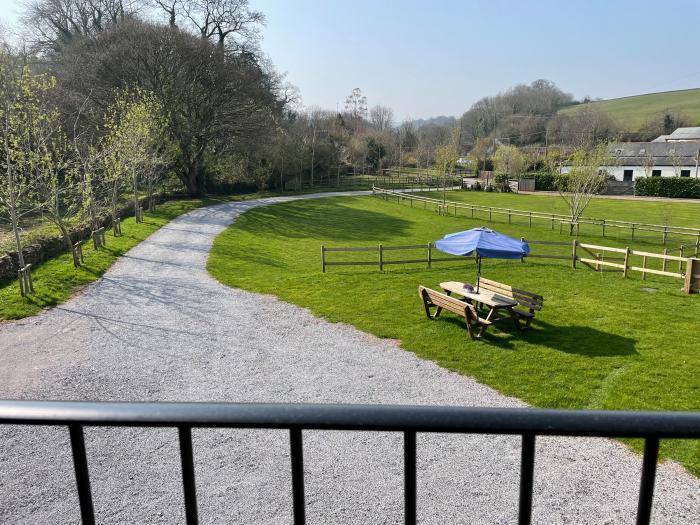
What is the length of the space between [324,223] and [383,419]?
3286cm

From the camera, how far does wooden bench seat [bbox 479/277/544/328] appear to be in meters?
12.3

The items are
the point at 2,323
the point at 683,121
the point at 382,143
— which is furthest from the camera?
the point at 683,121

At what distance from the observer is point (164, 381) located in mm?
9883

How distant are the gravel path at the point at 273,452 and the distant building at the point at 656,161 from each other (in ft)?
185

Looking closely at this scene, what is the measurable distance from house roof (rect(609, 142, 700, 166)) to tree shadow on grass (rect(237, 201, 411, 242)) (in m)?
37.1

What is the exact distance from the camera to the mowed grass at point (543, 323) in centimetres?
927

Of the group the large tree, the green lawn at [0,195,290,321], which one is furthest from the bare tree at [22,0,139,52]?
the green lawn at [0,195,290,321]

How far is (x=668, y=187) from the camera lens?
51781 mm

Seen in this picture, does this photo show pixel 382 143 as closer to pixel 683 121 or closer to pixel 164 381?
pixel 683 121

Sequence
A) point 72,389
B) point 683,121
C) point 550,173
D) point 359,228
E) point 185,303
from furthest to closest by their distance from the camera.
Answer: point 683,121
point 550,173
point 359,228
point 185,303
point 72,389

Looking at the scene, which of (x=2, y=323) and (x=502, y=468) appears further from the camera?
(x=2, y=323)

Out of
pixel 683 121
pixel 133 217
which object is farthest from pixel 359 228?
pixel 683 121

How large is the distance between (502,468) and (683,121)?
4241 inches

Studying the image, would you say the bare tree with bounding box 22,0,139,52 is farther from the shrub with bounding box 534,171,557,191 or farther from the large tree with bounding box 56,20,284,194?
the shrub with bounding box 534,171,557,191
